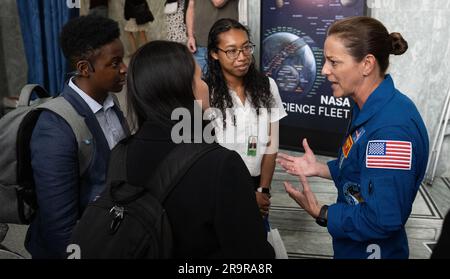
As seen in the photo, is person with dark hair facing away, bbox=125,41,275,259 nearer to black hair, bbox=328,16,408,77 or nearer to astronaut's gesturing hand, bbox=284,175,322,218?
astronaut's gesturing hand, bbox=284,175,322,218

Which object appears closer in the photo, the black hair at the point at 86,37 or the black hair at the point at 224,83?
the black hair at the point at 86,37

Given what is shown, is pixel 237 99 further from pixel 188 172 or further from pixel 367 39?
pixel 188 172

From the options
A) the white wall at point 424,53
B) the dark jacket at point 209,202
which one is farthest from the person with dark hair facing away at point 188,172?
the white wall at point 424,53

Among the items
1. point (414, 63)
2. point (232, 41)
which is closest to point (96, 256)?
point (232, 41)

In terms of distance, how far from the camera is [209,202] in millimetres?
1113

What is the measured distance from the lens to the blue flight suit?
1.38 metres

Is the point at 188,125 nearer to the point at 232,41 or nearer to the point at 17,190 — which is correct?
the point at 17,190

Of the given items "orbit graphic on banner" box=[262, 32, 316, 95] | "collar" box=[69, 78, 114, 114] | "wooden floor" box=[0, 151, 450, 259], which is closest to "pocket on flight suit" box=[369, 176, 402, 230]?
"collar" box=[69, 78, 114, 114]

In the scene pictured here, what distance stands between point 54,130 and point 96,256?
0.61m

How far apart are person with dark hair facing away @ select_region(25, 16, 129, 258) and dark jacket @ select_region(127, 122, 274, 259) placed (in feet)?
1.55

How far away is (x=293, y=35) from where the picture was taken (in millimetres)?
4672

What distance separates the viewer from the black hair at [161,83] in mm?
1183

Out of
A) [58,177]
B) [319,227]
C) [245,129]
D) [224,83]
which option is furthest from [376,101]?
[319,227]

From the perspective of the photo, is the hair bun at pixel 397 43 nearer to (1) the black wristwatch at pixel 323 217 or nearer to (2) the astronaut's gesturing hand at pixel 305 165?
(2) the astronaut's gesturing hand at pixel 305 165
